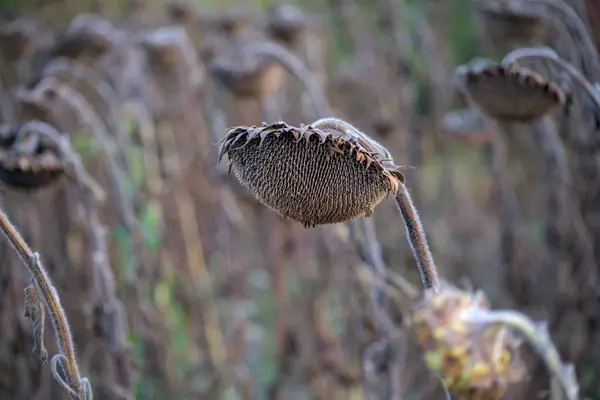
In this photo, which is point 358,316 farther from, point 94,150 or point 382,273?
point 94,150

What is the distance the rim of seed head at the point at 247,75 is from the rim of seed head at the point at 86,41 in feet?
1.20

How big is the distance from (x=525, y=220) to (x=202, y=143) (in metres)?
1.12

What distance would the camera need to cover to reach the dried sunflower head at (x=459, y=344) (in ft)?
2.17

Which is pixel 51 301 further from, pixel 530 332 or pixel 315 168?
pixel 530 332

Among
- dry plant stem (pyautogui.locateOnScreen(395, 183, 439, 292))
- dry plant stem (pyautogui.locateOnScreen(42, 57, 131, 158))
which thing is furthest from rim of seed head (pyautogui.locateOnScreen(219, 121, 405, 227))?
dry plant stem (pyautogui.locateOnScreen(42, 57, 131, 158))

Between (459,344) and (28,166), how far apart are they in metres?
0.87

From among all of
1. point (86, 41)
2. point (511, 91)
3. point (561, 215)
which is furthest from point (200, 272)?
point (511, 91)

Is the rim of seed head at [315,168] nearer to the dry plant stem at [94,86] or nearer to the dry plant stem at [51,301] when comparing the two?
the dry plant stem at [51,301]

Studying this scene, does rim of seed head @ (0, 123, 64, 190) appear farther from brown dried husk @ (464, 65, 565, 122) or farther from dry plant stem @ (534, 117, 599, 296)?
dry plant stem @ (534, 117, 599, 296)

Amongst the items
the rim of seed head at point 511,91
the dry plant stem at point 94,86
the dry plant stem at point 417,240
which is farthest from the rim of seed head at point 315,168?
the dry plant stem at point 94,86

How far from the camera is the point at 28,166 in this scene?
49.2 inches

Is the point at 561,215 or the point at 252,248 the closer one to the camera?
the point at 561,215

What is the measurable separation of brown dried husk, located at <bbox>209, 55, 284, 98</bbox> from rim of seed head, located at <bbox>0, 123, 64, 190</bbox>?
449mm

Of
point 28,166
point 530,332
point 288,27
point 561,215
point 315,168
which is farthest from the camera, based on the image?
point 288,27
